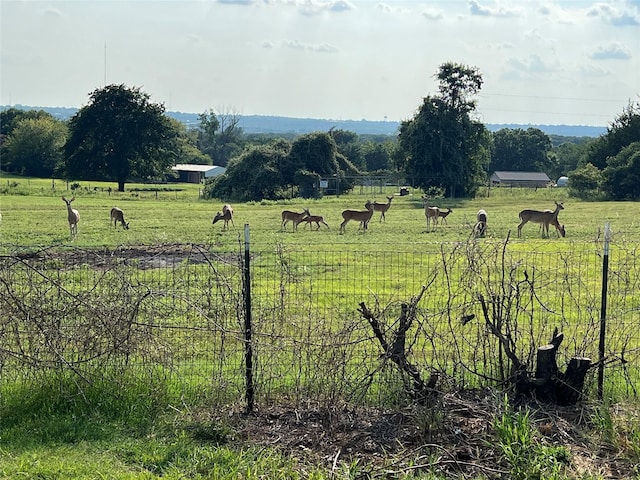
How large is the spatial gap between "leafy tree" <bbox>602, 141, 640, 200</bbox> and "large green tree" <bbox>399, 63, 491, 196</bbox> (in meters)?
9.01

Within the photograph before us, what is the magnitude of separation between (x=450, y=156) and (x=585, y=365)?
4742 cm

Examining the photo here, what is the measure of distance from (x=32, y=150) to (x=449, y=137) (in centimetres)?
4773

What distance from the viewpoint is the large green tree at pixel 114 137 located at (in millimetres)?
57406

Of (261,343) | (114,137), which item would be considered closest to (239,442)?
(261,343)

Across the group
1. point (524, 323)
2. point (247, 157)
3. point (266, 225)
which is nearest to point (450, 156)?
point (247, 157)

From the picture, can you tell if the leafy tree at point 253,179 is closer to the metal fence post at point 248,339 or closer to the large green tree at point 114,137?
the large green tree at point 114,137

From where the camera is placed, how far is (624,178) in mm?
50906

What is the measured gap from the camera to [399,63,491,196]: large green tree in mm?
52656

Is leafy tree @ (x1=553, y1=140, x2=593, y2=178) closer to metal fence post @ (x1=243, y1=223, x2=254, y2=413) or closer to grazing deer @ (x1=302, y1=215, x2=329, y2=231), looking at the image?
grazing deer @ (x1=302, y1=215, x2=329, y2=231)

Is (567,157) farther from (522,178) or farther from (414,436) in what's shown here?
(414,436)

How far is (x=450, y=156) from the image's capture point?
5259 centimetres

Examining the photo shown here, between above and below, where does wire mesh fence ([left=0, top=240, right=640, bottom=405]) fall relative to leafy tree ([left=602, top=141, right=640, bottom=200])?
below

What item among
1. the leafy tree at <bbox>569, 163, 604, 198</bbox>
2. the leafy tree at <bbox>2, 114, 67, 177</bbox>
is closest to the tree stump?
the leafy tree at <bbox>569, 163, 604, 198</bbox>

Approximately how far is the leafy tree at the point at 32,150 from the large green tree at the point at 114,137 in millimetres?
21586
